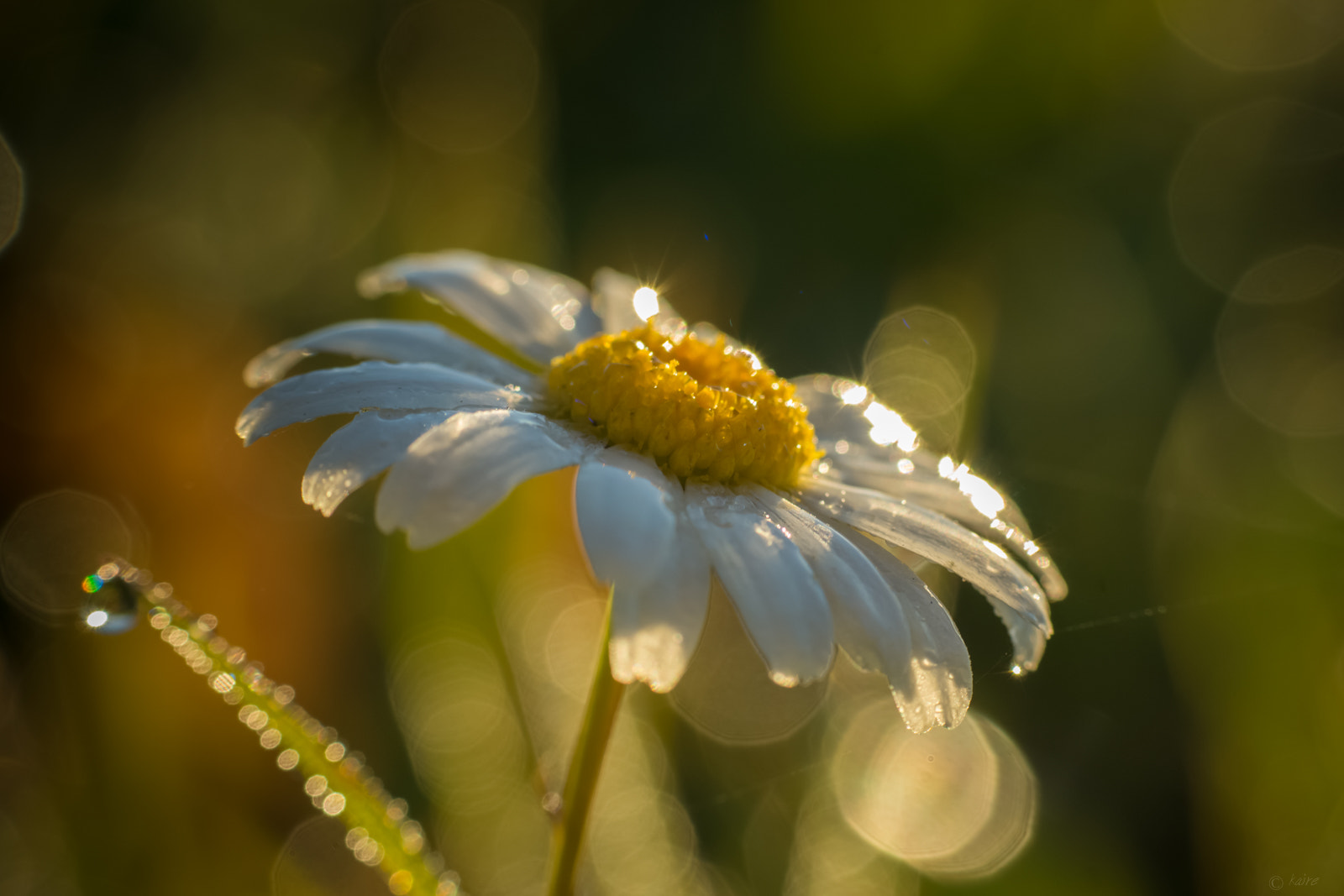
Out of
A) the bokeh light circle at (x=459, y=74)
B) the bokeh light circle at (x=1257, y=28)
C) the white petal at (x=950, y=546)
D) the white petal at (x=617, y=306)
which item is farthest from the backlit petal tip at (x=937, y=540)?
the bokeh light circle at (x=1257, y=28)

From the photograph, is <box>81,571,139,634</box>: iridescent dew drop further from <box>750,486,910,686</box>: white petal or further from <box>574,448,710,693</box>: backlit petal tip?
<box>750,486,910,686</box>: white petal

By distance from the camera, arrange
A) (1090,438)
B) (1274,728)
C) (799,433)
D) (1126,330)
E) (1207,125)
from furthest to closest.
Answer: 1. (1207,125)
2. (1126,330)
3. (1090,438)
4. (1274,728)
5. (799,433)

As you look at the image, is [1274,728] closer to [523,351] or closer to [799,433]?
[799,433]

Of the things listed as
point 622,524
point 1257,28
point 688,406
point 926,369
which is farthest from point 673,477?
point 1257,28

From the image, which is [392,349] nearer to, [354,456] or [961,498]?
[354,456]

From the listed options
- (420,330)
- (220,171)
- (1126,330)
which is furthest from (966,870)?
(220,171)

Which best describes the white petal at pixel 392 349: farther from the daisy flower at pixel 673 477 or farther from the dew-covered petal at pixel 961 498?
the dew-covered petal at pixel 961 498
